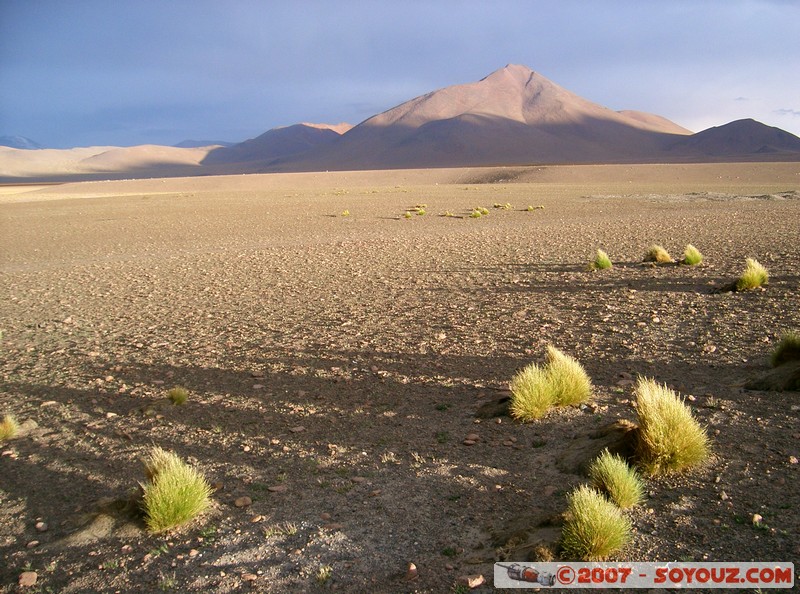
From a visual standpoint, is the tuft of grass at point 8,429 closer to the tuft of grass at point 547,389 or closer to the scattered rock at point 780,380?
the tuft of grass at point 547,389

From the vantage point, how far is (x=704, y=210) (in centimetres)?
3266

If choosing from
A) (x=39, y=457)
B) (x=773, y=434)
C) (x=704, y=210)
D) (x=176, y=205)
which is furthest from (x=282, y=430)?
(x=176, y=205)

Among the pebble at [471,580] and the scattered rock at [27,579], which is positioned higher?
the pebble at [471,580]

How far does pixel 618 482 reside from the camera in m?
4.53

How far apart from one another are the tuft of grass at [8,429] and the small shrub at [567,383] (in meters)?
5.65

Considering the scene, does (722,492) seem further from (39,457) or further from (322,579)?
(39,457)

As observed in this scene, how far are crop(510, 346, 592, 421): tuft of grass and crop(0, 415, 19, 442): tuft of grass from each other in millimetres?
5217

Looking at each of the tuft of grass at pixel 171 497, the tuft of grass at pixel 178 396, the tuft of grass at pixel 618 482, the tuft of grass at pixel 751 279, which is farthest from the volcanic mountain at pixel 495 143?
the tuft of grass at pixel 171 497

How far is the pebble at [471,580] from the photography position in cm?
391

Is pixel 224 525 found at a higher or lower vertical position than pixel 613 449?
lower

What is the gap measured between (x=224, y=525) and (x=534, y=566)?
2312 millimetres

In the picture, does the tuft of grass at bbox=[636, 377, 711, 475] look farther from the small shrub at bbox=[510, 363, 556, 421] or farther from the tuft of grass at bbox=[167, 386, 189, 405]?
the tuft of grass at bbox=[167, 386, 189, 405]

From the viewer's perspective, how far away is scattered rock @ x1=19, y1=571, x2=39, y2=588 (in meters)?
4.21

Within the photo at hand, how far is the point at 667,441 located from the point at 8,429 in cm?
642
